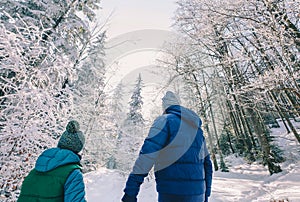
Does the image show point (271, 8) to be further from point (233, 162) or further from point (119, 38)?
point (233, 162)

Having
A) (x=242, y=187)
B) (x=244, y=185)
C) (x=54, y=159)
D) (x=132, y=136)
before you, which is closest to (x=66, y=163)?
(x=54, y=159)

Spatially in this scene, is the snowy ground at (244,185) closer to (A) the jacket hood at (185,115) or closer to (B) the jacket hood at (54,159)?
(A) the jacket hood at (185,115)

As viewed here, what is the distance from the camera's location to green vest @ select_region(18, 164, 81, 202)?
163 cm

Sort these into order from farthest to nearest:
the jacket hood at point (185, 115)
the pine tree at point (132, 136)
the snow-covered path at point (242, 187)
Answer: the pine tree at point (132, 136), the snow-covered path at point (242, 187), the jacket hood at point (185, 115)

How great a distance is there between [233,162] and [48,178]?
1814 centimetres

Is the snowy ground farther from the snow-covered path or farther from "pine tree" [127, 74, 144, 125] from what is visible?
"pine tree" [127, 74, 144, 125]

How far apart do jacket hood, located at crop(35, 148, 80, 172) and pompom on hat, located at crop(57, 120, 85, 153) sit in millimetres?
82

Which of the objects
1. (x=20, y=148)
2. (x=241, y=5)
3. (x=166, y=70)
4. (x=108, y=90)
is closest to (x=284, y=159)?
(x=166, y=70)

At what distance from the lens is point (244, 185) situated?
9812 millimetres

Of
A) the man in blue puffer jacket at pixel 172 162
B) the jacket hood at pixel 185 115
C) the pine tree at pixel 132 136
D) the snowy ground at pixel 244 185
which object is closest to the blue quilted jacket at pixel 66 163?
the man in blue puffer jacket at pixel 172 162

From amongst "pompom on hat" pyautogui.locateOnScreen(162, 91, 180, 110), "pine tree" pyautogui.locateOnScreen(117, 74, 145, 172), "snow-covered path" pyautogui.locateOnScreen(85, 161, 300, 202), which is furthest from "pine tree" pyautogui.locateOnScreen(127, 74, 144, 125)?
"pompom on hat" pyautogui.locateOnScreen(162, 91, 180, 110)

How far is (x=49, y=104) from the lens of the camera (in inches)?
156

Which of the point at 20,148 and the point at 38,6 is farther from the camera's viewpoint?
the point at 38,6

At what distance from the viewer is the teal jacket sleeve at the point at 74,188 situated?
163 cm
